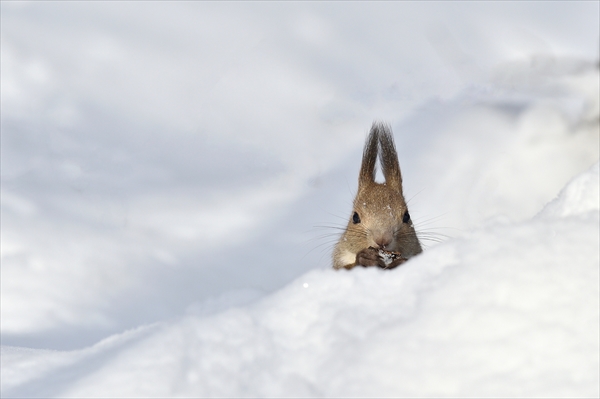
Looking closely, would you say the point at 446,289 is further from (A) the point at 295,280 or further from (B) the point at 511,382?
(A) the point at 295,280

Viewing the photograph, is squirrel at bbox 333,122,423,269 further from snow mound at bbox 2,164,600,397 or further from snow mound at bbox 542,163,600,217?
snow mound at bbox 2,164,600,397

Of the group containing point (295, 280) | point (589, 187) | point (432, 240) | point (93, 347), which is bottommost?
point (93, 347)

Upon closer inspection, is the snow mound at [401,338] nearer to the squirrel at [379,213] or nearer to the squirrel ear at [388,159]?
the squirrel at [379,213]

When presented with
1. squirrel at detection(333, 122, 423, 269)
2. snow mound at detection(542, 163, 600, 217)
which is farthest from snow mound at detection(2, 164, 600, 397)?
squirrel at detection(333, 122, 423, 269)

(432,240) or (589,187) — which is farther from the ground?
(432,240)

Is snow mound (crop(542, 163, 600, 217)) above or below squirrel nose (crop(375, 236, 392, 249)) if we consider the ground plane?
below

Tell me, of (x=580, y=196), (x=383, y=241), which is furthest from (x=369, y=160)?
(x=580, y=196)

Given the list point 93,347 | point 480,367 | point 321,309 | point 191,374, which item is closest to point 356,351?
point 321,309

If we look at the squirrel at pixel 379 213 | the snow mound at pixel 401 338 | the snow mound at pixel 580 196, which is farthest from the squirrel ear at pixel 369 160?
the snow mound at pixel 401 338
